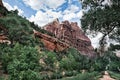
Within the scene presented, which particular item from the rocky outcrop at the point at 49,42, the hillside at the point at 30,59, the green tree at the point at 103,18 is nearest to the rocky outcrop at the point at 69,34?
the rocky outcrop at the point at 49,42

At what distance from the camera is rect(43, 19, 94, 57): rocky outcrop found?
484 ft

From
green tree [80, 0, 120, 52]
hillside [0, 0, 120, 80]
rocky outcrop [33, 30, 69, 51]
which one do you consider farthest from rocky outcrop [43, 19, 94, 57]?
green tree [80, 0, 120, 52]

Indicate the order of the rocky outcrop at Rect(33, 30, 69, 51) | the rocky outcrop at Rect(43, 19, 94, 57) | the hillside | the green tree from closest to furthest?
the green tree < the hillside < the rocky outcrop at Rect(33, 30, 69, 51) < the rocky outcrop at Rect(43, 19, 94, 57)

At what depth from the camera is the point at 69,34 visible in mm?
154875

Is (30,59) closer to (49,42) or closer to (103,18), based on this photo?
(103,18)

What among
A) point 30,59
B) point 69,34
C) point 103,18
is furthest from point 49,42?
point 103,18

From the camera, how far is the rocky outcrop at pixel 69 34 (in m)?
147

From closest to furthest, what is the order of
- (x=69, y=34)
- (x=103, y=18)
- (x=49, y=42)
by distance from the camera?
1. (x=103, y=18)
2. (x=49, y=42)
3. (x=69, y=34)

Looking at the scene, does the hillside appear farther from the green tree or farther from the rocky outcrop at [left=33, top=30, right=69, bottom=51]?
the green tree

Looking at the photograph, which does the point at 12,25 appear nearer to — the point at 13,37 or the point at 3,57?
the point at 13,37

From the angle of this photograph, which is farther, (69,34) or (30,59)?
(69,34)

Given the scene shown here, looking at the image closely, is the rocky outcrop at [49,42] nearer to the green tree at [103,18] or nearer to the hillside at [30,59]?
the hillside at [30,59]

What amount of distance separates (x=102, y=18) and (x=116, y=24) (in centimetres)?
82

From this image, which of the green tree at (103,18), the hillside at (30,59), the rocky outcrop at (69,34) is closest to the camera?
the green tree at (103,18)
